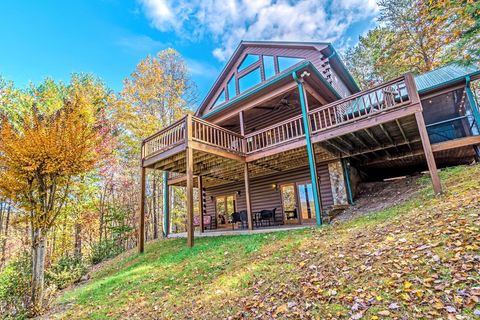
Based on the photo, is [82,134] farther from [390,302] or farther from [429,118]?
[429,118]

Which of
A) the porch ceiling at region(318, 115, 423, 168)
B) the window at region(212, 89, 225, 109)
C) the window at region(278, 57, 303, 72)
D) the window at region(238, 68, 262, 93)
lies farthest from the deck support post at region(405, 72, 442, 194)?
the window at region(212, 89, 225, 109)

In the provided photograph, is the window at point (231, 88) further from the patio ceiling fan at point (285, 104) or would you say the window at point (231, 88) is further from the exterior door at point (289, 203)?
the exterior door at point (289, 203)

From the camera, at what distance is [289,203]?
1254 cm

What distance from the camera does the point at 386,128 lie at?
27.5 feet

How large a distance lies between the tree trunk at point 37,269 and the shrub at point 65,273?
3.18m

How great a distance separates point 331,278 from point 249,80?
12.4m

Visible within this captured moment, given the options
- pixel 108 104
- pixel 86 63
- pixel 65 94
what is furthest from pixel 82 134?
pixel 86 63

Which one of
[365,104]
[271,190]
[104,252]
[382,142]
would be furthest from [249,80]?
[104,252]

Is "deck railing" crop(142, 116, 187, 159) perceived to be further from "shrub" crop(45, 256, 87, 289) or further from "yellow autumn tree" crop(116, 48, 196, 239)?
"yellow autumn tree" crop(116, 48, 196, 239)

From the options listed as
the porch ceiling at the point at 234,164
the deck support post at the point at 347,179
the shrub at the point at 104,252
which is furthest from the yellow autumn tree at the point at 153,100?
the deck support post at the point at 347,179

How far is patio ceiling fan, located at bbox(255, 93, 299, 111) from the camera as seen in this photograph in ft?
40.8

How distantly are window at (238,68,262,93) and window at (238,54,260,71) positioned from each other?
59 cm

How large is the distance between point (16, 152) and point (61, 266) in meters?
6.89

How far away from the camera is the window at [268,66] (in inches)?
522
